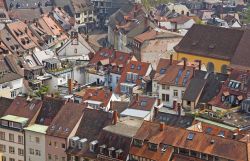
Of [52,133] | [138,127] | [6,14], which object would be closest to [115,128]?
[138,127]

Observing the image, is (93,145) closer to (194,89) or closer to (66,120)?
(66,120)

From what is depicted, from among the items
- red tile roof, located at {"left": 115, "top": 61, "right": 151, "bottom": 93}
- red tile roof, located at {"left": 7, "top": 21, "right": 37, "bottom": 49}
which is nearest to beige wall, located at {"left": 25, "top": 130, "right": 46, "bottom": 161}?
red tile roof, located at {"left": 115, "top": 61, "right": 151, "bottom": 93}

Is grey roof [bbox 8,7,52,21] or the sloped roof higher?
the sloped roof

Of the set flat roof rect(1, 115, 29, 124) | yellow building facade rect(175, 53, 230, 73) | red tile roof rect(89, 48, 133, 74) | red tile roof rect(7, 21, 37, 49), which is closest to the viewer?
flat roof rect(1, 115, 29, 124)

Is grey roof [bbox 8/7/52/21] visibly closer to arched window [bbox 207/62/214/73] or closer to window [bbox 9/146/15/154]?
arched window [bbox 207/62/214/73]

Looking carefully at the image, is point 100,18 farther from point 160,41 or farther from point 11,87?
point 11,87

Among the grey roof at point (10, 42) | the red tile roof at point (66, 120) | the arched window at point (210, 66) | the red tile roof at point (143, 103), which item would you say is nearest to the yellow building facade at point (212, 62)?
the arched window at point (210, 66)
